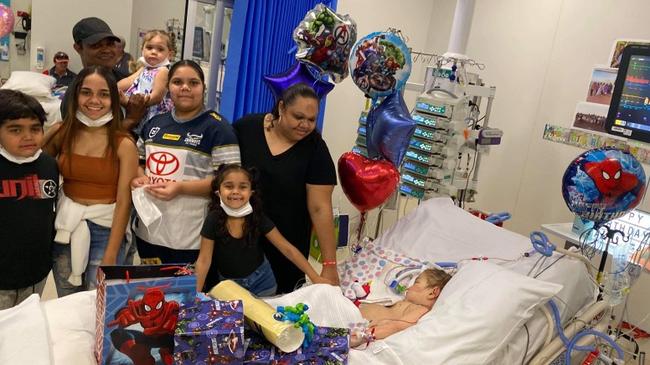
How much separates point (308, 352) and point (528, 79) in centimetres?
318

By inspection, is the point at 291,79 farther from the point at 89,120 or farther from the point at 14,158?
the point at 14,158

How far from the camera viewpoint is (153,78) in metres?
2.57

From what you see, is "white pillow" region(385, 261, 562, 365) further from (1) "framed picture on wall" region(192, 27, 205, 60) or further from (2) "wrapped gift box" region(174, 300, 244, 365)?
(1) "framed picture on wall" region(192, 27, 205, 60)

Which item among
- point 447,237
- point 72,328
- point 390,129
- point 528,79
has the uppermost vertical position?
point 528,79

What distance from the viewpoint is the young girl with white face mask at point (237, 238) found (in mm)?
2066

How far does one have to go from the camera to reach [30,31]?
4375 millimetres

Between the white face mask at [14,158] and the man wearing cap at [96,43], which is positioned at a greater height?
the man wearing cap at [96,43]

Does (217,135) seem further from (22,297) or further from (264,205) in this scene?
(22,297)

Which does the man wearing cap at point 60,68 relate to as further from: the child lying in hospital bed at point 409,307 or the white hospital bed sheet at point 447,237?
the child lying in hospital bed at point 409,307

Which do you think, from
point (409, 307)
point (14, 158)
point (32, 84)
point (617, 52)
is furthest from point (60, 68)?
point (617, 52)

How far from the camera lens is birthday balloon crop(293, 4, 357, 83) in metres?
2.62

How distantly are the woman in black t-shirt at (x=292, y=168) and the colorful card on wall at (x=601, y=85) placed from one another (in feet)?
7.54

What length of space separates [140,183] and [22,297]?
0.61 metres

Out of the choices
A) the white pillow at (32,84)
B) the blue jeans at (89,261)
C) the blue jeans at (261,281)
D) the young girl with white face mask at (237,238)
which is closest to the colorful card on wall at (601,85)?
the young girl with white face mask at (237,238)
